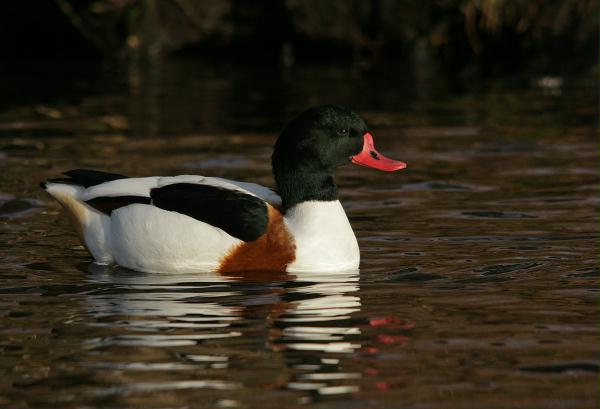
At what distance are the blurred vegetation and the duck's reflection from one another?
39.2 ft

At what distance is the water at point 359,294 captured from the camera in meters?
5.79

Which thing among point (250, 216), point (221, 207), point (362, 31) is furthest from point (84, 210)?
point (362, 31)

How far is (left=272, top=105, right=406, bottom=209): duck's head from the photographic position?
8398 mm

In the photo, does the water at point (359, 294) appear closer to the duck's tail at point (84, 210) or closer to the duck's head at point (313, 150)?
the duck's tail at point (84, 210)

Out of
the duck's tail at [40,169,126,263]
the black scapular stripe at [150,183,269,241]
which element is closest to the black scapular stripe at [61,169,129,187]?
the duck's tail at [40,169,126,263]

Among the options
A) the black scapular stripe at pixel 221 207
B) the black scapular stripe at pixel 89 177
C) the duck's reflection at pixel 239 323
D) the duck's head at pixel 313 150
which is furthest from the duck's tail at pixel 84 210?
the duck's head at pixel 313 150

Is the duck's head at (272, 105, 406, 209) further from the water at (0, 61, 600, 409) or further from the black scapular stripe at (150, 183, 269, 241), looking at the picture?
the water at (0, 61, 600, 409)

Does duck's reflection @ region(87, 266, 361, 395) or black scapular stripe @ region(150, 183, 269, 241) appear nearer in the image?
duck's reflection @ region(87, 266, 361, 395)

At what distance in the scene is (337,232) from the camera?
830cm

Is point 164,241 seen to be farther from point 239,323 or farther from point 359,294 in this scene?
point 239,323

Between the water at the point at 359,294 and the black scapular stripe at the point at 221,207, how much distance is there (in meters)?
0.31

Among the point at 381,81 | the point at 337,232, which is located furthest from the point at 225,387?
the point at 381,81

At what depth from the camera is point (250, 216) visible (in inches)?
320

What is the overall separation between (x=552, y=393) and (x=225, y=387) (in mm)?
1339
